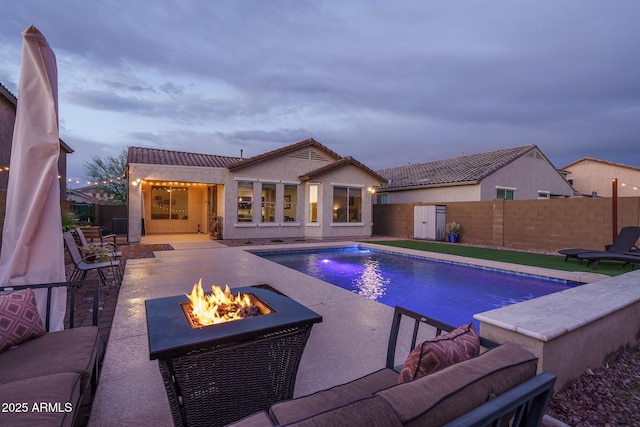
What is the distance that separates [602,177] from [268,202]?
→ 85.5 feet

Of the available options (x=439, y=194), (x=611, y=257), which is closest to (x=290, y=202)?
(x=439, y=194)

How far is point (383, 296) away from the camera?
6.48 meters

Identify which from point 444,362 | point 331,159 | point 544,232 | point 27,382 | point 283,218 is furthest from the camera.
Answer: point 331,159

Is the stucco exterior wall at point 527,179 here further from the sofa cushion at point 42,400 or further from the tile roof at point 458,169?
the sofa cushion at point 42,400

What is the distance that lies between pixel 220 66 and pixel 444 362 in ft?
62.8

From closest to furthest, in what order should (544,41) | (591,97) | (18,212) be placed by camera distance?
1. (18,212)
2. (544,41)
3. (591,97)

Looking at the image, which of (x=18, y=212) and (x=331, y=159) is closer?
(x=18, y=212)

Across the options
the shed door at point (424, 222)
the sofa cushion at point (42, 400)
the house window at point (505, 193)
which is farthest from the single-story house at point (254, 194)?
the sofa cushion at point (42, 400)

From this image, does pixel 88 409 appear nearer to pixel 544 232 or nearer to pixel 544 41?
pixel 544 232

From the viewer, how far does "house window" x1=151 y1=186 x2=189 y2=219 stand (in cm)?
1641

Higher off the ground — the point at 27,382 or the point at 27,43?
the point at 27,43

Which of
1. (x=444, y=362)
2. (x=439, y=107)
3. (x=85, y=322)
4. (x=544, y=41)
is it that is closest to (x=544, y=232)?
(x=544, y=41)

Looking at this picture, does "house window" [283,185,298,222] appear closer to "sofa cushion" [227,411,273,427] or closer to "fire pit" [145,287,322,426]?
"fire pit" [145,287,322,426]

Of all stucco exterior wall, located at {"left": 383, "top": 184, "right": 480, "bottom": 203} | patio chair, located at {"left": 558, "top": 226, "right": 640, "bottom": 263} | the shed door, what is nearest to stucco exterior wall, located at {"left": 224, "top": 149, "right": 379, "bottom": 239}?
the shed door
